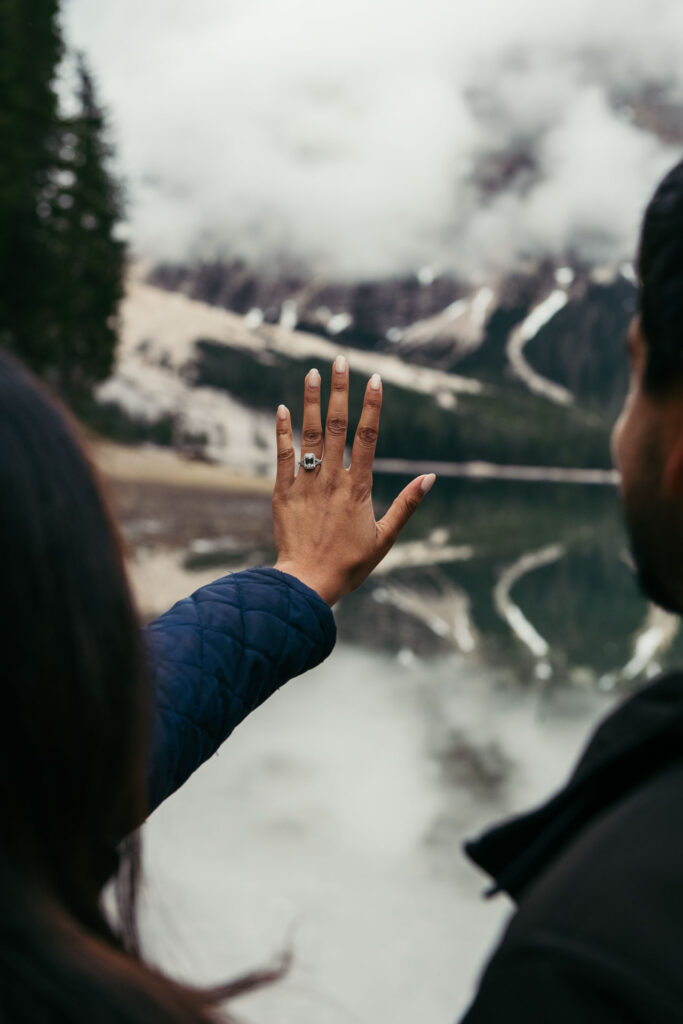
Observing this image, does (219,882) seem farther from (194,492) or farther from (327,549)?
(194,492)

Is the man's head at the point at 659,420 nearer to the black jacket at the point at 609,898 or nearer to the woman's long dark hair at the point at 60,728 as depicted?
the black jacket at the point at 609,898

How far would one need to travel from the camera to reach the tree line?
79.4 feet

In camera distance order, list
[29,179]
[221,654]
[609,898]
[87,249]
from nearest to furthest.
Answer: [609,898], [221,654], [29,179], [87,249]

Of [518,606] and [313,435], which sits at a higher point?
[313,435]

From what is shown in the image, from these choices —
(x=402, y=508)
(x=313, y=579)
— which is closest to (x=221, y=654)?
(x=313, y=579)

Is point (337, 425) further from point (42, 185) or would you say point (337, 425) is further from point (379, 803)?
point (42, 185)

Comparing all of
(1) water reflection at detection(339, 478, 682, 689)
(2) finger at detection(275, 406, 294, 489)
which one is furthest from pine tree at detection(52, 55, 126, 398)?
(2) finger at detection(275, 406, 294, 489)

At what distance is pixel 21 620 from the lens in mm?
948

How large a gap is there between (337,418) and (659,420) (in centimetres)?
80

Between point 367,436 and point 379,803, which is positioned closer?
point 367,436

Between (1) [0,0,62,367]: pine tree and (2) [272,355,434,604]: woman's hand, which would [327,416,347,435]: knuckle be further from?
(1) [0,0,62,367]: pine tree

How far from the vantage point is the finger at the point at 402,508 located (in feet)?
6.61

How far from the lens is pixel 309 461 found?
6.66 feet

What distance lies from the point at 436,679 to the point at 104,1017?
17434mm
